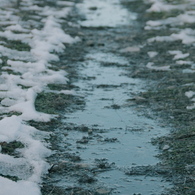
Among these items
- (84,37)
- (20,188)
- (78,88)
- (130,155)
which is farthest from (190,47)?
(20,188)

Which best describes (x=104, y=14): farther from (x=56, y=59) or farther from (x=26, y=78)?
(x=26, y=78)

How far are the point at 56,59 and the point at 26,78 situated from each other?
51.9 inches

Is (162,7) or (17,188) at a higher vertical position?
(17,188)

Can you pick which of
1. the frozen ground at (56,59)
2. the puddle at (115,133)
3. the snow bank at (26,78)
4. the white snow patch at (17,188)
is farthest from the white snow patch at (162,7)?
the white snow patch at (17,188)

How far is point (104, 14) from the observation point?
1180 cm

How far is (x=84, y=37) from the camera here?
30.6 feet

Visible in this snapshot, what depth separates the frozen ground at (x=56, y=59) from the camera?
4.15m

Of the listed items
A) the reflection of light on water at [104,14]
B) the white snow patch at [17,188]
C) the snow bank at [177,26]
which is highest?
the white snow patch at [17,188]

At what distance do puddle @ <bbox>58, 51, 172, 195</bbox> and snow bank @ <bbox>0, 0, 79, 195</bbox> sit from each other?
32cm

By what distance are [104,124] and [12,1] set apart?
25.9 feet

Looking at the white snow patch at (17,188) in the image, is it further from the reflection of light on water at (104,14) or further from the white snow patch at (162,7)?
the white snow patch at (162,7)

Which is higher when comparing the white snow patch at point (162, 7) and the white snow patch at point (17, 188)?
the white snow patch at point (17, 188)

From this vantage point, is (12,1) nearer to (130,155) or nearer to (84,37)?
(84,37)

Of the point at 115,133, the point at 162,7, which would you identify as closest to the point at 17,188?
the point at 115,133
